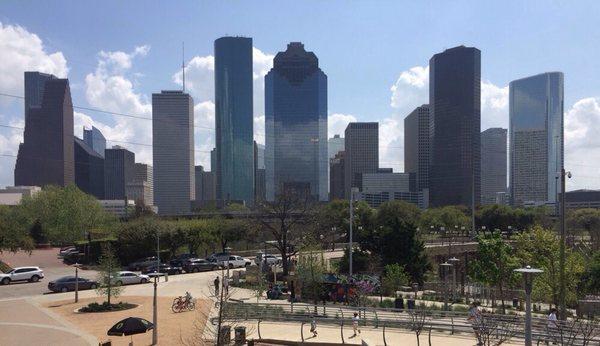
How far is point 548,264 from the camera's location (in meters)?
30.3

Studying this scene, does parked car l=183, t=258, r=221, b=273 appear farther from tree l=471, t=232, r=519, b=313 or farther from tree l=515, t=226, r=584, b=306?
tree l=515, t=226, r=584, b=306

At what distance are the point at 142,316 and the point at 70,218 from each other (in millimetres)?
47414

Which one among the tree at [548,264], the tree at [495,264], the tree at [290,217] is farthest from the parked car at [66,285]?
the tree at [548,264]

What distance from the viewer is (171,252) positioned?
193 ft

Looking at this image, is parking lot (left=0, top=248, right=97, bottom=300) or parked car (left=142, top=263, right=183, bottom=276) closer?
parking lot (left=0, top=248, right=97, bottom=300)

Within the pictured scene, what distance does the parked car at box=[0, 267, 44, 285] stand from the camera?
42344mm

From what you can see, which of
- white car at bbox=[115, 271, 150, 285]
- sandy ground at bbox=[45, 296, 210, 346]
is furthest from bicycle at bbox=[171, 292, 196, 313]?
white car at bbox=[115, 271, 150, 285]

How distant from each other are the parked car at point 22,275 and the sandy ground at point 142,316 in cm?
1264

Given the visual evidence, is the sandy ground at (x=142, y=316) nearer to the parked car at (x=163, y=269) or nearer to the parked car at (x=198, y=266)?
the parked car at (x=163, y=269)

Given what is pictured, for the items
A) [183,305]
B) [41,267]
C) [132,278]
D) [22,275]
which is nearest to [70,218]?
[41,267]

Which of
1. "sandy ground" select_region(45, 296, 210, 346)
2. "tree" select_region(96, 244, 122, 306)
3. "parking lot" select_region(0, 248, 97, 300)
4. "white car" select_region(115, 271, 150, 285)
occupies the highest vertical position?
"tree" select_region(96, 244, 122, 306)

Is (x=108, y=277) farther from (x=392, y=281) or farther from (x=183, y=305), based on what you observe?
(x=392, y=281)

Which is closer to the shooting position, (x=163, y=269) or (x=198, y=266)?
(x=163, y=269)

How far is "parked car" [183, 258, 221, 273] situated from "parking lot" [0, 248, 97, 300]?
8.65m
